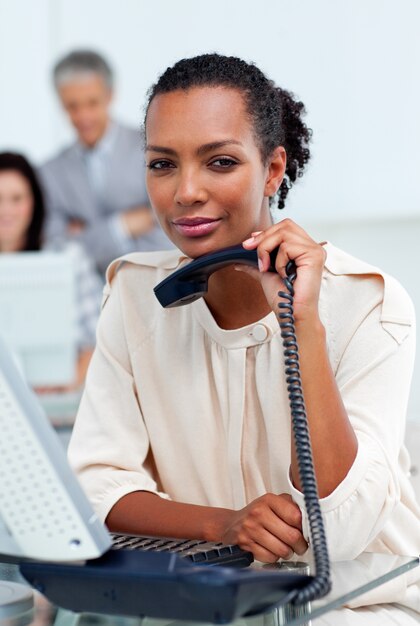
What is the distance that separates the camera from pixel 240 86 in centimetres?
138

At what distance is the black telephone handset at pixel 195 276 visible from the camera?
51.1 inches

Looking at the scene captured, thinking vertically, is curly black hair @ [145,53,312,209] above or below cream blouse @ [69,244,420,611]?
above

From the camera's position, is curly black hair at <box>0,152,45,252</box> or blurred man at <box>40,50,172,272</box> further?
blurred man at <box>40,50,172,272</box>

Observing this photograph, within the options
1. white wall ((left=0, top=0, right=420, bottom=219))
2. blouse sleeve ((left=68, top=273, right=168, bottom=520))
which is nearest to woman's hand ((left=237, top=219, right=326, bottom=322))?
blouse sleeve ((left=68, top=273, right=168, bottom=520))

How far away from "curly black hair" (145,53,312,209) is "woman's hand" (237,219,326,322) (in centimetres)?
21

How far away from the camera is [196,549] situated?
110 cm

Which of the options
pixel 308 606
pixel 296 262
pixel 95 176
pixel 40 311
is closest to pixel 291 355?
pixel 296 262

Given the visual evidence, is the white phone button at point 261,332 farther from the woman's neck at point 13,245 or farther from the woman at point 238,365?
the woman's neck at point 13,245

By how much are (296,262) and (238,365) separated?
0.24m

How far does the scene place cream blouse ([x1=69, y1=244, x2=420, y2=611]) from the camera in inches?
51.3

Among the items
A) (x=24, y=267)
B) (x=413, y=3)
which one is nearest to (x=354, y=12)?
(x=413, y=3)

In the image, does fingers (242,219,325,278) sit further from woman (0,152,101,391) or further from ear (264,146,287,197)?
woman (0,152,101,391)

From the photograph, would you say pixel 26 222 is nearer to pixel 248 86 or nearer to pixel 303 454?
pixel 248 86

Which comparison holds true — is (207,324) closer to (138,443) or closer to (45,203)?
(138,443)
